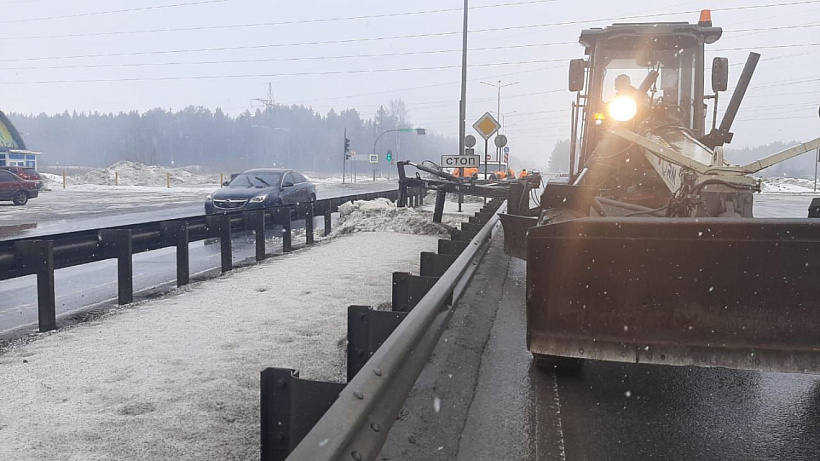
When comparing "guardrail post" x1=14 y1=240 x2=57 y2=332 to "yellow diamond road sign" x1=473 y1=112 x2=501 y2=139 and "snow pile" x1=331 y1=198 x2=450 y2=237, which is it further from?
"yellow diamond road sign" x1=473 y1=112 x2=501 y2=139

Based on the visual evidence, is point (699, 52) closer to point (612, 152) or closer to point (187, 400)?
point (612, 152)

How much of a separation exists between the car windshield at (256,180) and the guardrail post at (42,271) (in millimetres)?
11432

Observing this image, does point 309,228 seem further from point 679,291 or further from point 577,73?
point 679,291

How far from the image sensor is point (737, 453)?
3215 mm

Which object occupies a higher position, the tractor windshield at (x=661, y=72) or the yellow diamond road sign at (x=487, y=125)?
the yellow diamond road sign at (x=487, y=125)

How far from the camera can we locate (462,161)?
19625mm

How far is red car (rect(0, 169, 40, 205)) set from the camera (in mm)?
30031

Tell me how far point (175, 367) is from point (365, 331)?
7.67 feet

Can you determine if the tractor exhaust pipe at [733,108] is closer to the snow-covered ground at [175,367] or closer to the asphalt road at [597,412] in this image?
the asphalt road at [597,412]

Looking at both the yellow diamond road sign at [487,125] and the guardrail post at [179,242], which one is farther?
the yellow diamond road sign at [487,125]

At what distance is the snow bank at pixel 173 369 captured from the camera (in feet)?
12.0

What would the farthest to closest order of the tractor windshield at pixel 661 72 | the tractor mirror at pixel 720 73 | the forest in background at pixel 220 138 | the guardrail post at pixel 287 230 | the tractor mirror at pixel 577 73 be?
the forest in background at pixel 220 138 → the guardrail post at pixel 287 230 → the tractor mirror at pixel 577 73 → the tractor windshield at pixel 661 72 → the tractor mirror at pixel 720 73

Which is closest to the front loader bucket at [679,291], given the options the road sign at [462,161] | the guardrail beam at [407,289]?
the guardrail beam at [407,289]

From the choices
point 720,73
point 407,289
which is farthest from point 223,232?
point 720,73
